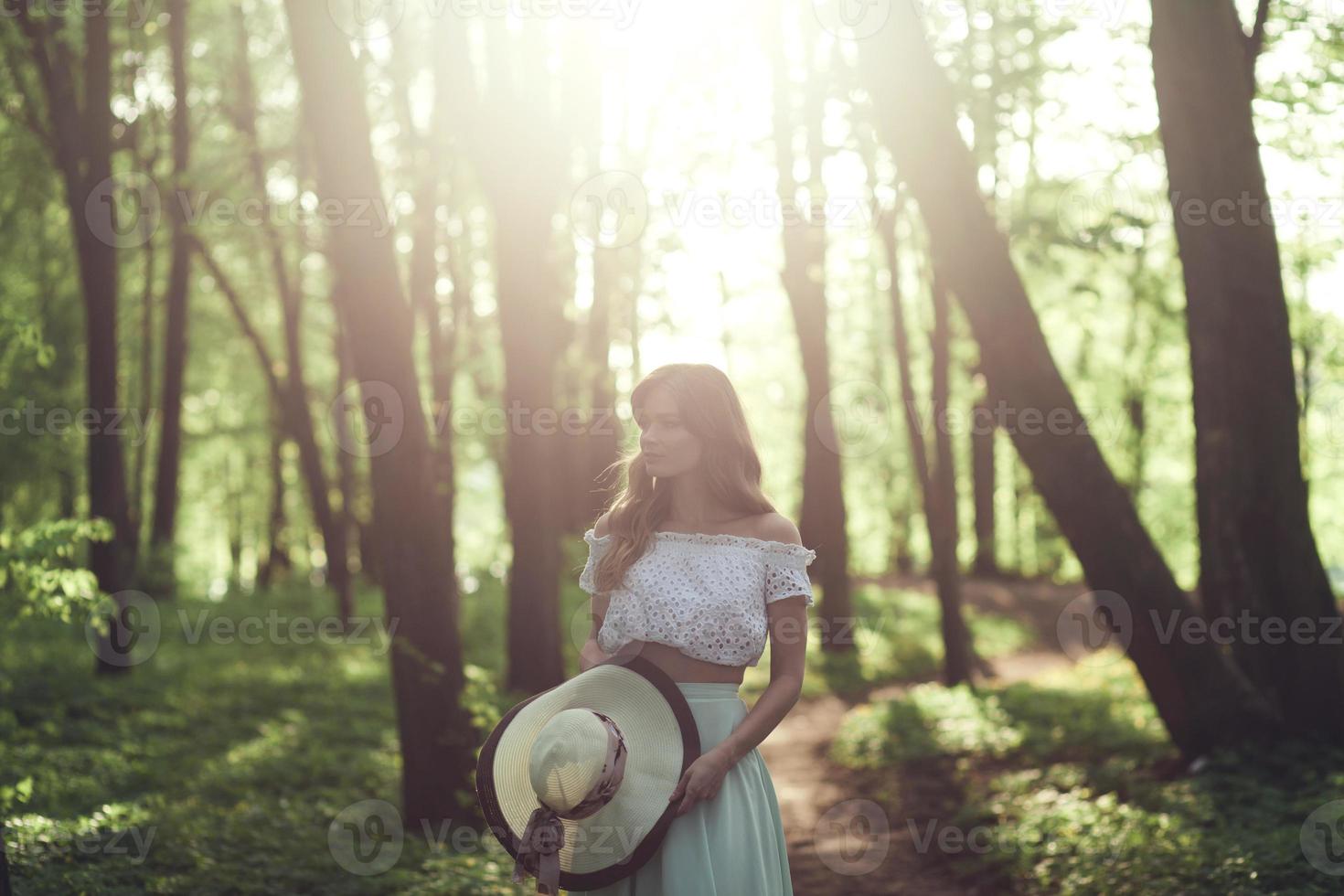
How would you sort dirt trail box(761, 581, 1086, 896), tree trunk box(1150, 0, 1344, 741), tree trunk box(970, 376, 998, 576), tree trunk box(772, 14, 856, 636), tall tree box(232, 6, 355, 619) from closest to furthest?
dirt trail box(761, 581, 1086, 896) < tree trunk box(1150, 0, 1344, 741) < tree trunk box(772, 14, 856, 636) < tall tree box(232, 6, 355, 619) < tree trunk box(970, 376, 998, 576)

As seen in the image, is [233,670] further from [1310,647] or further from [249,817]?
[1310,647]

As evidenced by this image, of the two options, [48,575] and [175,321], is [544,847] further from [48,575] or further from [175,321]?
[175,321]

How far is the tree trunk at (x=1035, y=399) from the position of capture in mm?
8031

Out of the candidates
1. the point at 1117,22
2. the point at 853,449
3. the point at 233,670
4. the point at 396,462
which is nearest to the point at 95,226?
the point at 233,670

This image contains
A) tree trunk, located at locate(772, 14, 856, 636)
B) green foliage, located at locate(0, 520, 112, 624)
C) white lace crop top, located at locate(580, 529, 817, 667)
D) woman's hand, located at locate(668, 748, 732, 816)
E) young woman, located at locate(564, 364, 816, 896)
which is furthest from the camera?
tree trunk, located at locate(772, 14, 856, 636)

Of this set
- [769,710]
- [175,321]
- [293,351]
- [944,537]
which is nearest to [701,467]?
[769,710]

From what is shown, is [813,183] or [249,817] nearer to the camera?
[249,817]

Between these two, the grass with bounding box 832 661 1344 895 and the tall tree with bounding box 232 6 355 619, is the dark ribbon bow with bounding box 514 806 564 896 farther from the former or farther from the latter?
the tall tree with bounding box 232 6 355 619

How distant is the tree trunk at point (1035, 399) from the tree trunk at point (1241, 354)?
61cm

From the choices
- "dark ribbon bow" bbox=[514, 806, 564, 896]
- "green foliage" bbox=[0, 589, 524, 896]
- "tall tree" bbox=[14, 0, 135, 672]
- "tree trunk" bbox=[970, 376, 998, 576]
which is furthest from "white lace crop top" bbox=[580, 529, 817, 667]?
"tree trunk" bbox=[970, 376, 998, 576]

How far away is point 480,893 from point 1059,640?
62.4ft

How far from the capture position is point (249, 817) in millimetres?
7715

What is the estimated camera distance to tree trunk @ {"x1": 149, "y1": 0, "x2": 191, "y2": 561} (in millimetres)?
15969

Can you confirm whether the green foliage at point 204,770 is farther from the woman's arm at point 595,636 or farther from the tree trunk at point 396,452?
the woman's arm at point 595,636
